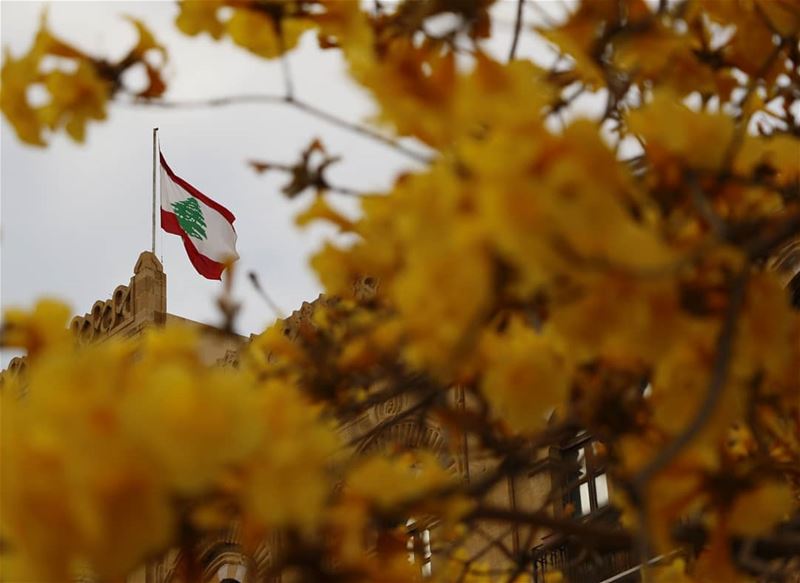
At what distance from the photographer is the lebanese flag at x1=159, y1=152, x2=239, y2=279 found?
23.5 metres

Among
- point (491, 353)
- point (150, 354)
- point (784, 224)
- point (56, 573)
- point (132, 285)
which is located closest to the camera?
point (56, 573)

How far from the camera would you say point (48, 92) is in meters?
3.83

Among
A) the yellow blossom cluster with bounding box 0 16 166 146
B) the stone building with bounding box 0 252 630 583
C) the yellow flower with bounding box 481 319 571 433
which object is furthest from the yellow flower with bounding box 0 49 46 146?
the stone building with bounding box 0 252 630 583

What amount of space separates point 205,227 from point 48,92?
66.6 feet

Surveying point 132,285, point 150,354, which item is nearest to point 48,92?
point 150,354

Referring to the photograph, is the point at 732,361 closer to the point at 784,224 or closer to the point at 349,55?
the point at 784,224

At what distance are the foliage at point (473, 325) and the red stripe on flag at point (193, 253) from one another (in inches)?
741

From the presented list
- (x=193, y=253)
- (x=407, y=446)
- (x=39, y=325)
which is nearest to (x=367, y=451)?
(x=407, y=446)

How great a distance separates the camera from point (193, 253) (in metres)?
23.5

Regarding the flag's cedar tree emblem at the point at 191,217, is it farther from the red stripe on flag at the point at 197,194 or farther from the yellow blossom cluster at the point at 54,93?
the yellow blossom cluster at the point at 54,93

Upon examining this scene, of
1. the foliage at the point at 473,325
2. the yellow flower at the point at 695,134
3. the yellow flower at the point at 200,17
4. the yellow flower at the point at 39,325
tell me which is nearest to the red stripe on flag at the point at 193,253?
the foliage at the point at 473,325

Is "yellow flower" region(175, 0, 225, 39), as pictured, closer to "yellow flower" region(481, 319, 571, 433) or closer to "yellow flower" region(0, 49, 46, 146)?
"yellow flower" region(0, 49, 46, 146)

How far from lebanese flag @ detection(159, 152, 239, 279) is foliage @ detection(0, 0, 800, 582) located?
18934 millimetres

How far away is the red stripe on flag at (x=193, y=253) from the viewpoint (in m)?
23.4
